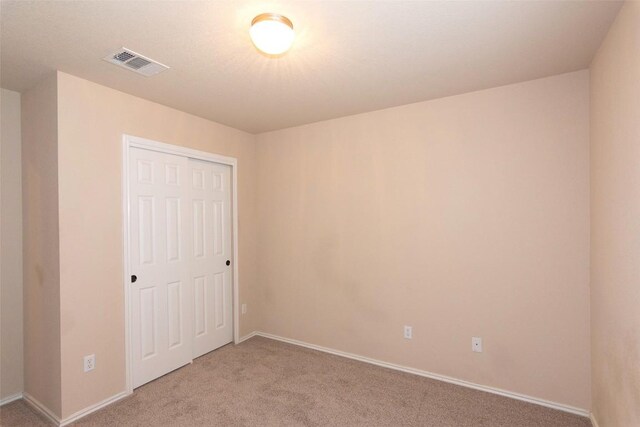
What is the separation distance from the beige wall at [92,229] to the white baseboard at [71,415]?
4cm

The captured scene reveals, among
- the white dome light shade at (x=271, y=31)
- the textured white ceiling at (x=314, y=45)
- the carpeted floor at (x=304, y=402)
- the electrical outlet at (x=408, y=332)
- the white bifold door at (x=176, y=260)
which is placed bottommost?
the carpeted floor at (x=304, y=402)

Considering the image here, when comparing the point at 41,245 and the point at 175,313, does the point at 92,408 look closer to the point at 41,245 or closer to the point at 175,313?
the point at 175,313

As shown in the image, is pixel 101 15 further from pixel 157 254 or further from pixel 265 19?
pixel 157 254

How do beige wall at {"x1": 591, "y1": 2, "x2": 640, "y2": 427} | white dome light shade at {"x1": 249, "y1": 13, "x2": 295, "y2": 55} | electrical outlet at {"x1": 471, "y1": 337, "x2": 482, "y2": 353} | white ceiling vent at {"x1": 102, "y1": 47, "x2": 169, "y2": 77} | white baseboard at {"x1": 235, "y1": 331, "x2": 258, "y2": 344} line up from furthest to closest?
1. white baseboard at {"x1": 235, "y1": 331, "x2": 258, "y2": 344}
2. electrical outlet at {"x1": 471, "y1": 337, "x2": 482, "y2": 353}
3. white ceiling vent at {"x1": 102, "y1": 47, "x2": 169, "y2": 77}
4. white dome light shade at {"x1": 249, "y1": 13, "x2": 295, "y2": 55}
5. beige wall at {"x1": 591, "y1": 2, "x2": 640, "y2": 427}

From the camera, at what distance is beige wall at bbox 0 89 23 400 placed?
2.63 metres

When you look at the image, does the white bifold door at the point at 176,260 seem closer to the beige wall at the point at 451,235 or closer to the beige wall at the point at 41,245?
the beige wall at the point at 41,245

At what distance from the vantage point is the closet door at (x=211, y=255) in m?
3.47

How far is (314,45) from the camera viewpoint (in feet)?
6.64

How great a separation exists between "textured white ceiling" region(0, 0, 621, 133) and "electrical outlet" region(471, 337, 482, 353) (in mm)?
2076

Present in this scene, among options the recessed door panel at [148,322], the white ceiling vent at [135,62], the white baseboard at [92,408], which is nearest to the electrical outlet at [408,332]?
the recessed door panel at [148,322]

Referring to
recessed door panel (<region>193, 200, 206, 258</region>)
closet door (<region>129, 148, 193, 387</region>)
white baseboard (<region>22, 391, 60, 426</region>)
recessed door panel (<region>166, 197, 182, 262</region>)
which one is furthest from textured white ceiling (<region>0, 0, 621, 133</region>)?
white baseboard (<region>22, 391, 60, 426</region>)

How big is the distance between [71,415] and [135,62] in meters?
2.54

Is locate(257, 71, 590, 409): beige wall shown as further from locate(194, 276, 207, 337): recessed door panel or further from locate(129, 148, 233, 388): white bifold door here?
locate(194, 276, 207, 337): recessed door panel

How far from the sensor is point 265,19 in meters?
1.67
